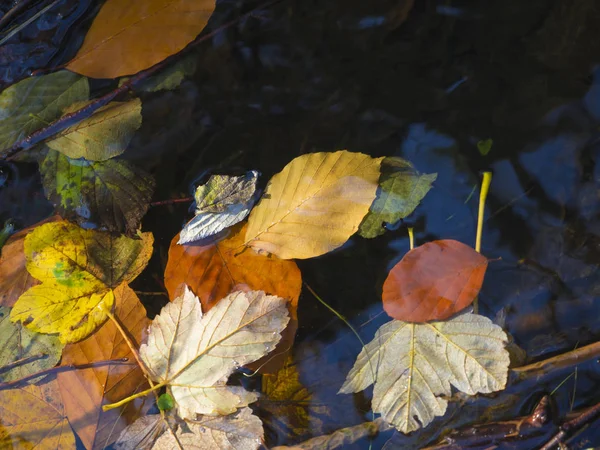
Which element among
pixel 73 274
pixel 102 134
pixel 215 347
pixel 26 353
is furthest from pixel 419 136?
pixel 26 353

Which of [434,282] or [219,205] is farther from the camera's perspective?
[219,205]

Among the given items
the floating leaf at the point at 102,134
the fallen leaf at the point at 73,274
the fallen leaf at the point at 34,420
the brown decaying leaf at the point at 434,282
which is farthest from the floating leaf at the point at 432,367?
the floating leaf at the point at 102,134

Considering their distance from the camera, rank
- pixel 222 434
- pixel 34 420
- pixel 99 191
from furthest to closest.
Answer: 1. pixel 99 191
2. pixel 34 420
3. pixel 222 434

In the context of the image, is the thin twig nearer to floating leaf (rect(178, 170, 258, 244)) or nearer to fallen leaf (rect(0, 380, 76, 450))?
fallen leaf (rect(0, 380, 76, 450))

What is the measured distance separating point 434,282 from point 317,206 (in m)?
0.45

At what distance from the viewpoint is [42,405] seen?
5.88 feet

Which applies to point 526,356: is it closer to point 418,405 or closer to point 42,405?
point 418,405

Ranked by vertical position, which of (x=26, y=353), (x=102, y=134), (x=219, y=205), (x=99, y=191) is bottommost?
(x=26, y=353)

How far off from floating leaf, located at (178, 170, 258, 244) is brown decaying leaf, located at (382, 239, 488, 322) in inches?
22.0

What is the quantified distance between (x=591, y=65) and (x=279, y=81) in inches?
43.1

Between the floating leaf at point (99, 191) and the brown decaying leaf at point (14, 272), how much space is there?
0.33 ft

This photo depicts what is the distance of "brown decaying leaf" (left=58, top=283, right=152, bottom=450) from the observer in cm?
177

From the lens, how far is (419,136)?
1.85m

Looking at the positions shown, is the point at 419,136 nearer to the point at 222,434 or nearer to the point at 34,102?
the point at 222,434
